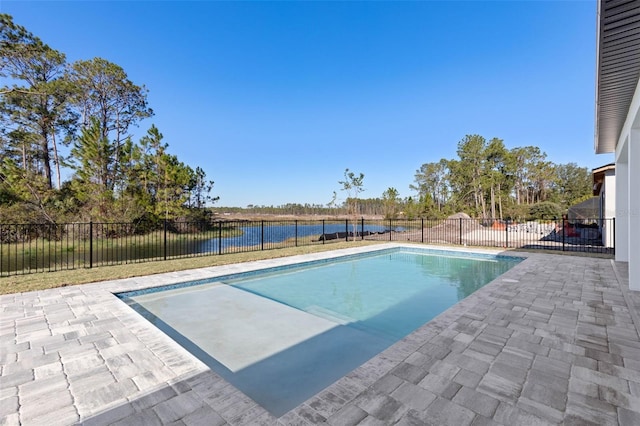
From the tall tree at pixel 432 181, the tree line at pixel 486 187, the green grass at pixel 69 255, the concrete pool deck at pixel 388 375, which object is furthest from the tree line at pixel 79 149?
the tall tree at pixel 432 181

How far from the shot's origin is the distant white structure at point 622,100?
8.02ft

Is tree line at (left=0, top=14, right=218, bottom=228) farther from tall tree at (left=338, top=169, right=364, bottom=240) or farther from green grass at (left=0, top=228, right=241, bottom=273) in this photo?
tall tree at (left=338, top=169, right=364, bottom=240)

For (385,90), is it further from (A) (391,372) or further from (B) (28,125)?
(B) (28,125)

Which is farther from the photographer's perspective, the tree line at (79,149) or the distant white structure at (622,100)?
the tree line at (79,149)

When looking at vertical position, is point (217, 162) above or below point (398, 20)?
below

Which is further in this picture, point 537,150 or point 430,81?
point 537,150

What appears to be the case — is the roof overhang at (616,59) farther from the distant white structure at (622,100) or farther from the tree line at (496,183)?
the tree line at (496,183)

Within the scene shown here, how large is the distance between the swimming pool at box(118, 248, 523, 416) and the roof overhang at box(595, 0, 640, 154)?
11.7 ft

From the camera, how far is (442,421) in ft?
4.95

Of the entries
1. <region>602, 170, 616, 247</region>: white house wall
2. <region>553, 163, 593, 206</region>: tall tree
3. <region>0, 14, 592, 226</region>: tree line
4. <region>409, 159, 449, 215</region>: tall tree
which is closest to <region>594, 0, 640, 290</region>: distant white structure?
<region>602, 170, 616, 247</region>: white house wall

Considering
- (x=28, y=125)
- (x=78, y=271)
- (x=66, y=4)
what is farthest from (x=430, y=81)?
(x=28, y=125)

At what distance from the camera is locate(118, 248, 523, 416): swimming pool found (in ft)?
8.23

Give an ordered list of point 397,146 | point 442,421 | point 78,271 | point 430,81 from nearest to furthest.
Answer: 1. point 442,421
2. point 78,271
3. point 430,81
4. point 397,146

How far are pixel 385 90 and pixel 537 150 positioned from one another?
2495 centimetres
